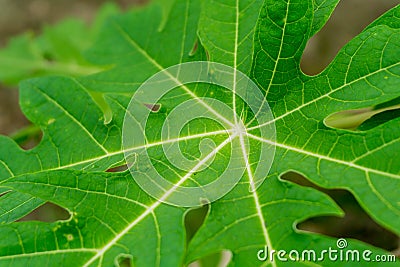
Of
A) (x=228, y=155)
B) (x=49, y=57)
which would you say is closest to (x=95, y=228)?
(x=228, y=155)

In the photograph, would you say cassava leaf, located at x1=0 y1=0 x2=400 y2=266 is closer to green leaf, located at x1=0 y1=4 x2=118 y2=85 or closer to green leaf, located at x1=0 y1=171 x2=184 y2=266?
green leaf, located at x1=0 y1=171 x2=184 y2=266

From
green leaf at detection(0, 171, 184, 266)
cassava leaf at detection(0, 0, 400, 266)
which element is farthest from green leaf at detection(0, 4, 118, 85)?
green leaf at detection(0, 171, 184, 266)

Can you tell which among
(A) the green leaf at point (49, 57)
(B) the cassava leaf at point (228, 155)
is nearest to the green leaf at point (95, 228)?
(B) the cassava leaf at point (228, 155)

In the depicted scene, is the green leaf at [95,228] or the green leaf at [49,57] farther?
the green leaf at [49,57]

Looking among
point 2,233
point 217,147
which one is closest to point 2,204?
point 2,233

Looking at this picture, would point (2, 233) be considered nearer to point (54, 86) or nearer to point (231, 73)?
point (54, 86)

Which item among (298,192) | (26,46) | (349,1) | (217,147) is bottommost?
(298,192)

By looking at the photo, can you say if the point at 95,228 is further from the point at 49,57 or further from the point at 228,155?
the point at 49,57

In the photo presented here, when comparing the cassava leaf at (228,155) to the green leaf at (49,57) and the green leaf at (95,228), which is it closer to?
the green leaf at (95,228)
